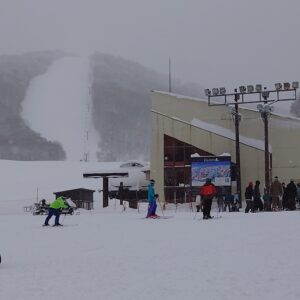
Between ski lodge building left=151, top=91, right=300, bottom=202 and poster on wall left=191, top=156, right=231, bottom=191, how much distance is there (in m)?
10.1

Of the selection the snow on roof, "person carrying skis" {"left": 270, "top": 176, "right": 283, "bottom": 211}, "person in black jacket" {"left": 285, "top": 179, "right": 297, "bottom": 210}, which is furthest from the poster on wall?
the snow on roof

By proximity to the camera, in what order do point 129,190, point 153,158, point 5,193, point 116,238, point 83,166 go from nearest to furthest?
→ point 116,238
point 153,158
point 129,190
point 5,193
point 83,166

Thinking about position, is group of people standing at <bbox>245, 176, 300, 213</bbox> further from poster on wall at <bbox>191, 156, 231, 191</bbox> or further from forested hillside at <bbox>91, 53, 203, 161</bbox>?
forested hillside at <bbox>91, 53, 203, 161</bbox>

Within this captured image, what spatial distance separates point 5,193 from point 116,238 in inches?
1976

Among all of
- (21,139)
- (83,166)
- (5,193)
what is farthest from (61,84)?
(5,193)

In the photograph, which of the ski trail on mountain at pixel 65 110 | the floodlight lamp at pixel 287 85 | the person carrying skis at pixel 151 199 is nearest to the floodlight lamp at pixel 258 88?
the floodlight lamp at pixel 287 85

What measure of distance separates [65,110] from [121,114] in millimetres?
16847

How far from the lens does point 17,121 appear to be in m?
141

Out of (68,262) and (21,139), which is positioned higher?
(21,139)

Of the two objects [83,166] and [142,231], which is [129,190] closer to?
[83,166]

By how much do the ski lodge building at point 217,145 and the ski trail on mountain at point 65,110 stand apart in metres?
64.6

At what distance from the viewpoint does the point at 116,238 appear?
13945 millimetres

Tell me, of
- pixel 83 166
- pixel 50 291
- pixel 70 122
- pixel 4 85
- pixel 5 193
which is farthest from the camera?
pixel 4 85

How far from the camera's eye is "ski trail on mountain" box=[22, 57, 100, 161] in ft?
418
